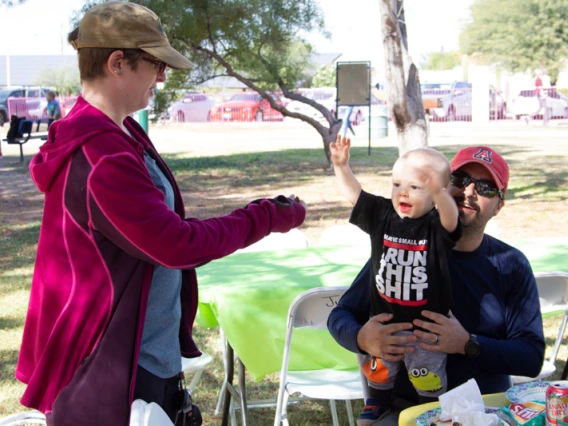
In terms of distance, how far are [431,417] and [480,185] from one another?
0.92m

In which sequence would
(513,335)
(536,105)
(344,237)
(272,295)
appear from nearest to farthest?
(513,335)
(272,295)
(344,237)
(536,105)

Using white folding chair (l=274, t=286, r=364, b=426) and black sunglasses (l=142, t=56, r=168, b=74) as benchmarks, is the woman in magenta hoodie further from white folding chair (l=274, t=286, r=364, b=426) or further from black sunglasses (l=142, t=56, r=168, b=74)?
white folding chair (l=274, t=286, r=364, b=426)

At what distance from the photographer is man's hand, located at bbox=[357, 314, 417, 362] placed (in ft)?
7.80

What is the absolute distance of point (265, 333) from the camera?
3371mm

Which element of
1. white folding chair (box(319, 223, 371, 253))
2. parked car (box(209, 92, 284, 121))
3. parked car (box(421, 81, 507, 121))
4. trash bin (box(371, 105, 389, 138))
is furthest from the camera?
parked car (box(209, 92, 284, 121))

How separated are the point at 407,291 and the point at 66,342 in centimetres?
104

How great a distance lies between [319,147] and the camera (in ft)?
72.3

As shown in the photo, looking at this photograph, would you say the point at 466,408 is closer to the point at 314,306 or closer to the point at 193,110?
the point at 314,306

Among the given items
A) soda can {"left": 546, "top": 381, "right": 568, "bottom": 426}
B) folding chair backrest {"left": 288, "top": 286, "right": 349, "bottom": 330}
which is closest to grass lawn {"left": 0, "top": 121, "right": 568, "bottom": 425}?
folding chair backrest {"left": 288, "top": 286, "right": 349, "bottom": 330}

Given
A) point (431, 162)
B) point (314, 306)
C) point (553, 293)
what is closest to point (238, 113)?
point (553, 293)

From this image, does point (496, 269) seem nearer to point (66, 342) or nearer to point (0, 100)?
point (66, 342)

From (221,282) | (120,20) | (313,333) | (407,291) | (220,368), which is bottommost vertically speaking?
(220,368)

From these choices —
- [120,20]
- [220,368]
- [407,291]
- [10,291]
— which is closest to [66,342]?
[120,20]

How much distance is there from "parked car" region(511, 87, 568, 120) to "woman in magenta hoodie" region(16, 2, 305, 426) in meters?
30.5
